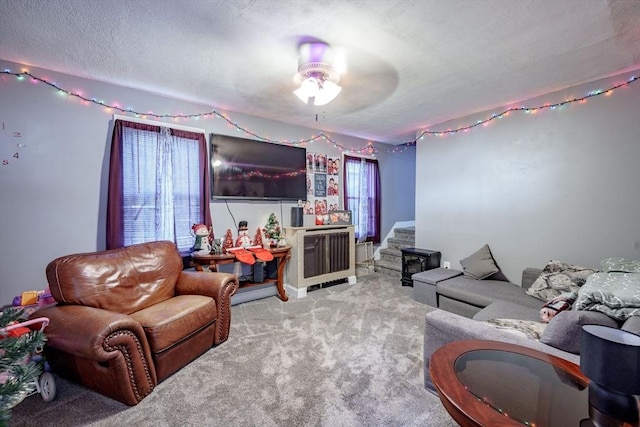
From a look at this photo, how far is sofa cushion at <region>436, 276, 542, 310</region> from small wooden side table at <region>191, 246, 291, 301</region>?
73.4 inches

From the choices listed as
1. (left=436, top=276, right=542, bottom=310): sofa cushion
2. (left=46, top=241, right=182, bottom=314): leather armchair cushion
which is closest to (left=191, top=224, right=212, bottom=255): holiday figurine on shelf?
(left=46, top=241, right=182, bottom=314): leather armchair cushion

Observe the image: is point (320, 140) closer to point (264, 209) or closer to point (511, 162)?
point (264, 209)

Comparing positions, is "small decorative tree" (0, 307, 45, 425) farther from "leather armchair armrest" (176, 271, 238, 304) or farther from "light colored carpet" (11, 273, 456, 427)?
"leather armchair armrest" (176, 271, 238, 304)

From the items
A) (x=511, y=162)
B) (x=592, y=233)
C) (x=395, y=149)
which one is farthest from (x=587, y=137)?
(x=395, y=149)

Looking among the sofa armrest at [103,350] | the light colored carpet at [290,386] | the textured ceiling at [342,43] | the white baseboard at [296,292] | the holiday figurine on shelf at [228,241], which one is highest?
the textured ceiling at [342,43]

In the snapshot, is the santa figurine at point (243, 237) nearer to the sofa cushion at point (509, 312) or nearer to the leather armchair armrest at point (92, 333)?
the leather armchair armrest at point (92, 333)

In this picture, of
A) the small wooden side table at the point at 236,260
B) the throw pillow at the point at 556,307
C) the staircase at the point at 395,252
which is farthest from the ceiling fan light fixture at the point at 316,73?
the staircase at the point at 395,252

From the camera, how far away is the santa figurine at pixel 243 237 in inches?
133

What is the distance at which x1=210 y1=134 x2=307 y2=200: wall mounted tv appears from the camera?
10.8ft

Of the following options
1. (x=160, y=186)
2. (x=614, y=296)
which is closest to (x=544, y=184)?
(x=614, y=296)

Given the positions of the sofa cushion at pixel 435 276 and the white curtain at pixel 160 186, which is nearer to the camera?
the white curtain at pixel 160 186

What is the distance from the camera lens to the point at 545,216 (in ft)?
10.0

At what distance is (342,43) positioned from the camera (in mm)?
1956

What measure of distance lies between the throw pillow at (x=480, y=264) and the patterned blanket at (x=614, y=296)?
1450 millimetres
